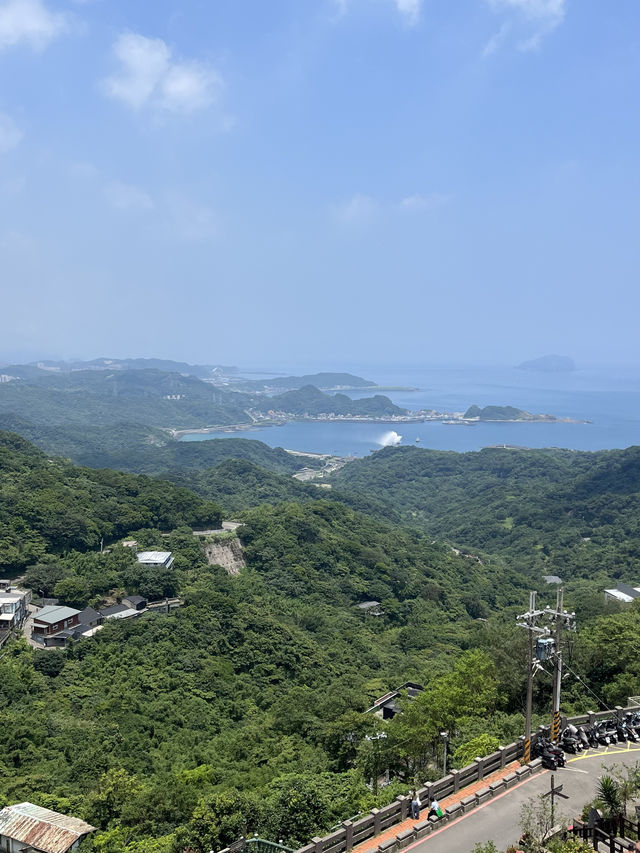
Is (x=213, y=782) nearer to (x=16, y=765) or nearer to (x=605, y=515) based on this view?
(x=16, y=765)

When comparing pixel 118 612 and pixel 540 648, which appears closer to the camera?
pixel 540 648

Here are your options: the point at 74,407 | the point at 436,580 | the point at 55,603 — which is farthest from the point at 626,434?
the point at 55,603

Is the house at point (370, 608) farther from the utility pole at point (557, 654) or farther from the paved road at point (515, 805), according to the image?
the paved road at point (515, 805)

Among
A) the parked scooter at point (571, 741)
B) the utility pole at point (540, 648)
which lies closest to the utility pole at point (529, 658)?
the utility pole at point (540, 648)

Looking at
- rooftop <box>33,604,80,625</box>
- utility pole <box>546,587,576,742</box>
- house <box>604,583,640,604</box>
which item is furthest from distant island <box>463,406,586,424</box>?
utility pole <box>546,587,576,742</box>

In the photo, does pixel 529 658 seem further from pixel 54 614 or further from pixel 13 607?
pixel 13 607

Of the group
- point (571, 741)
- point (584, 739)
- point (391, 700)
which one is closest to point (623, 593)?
point (391, 700)
